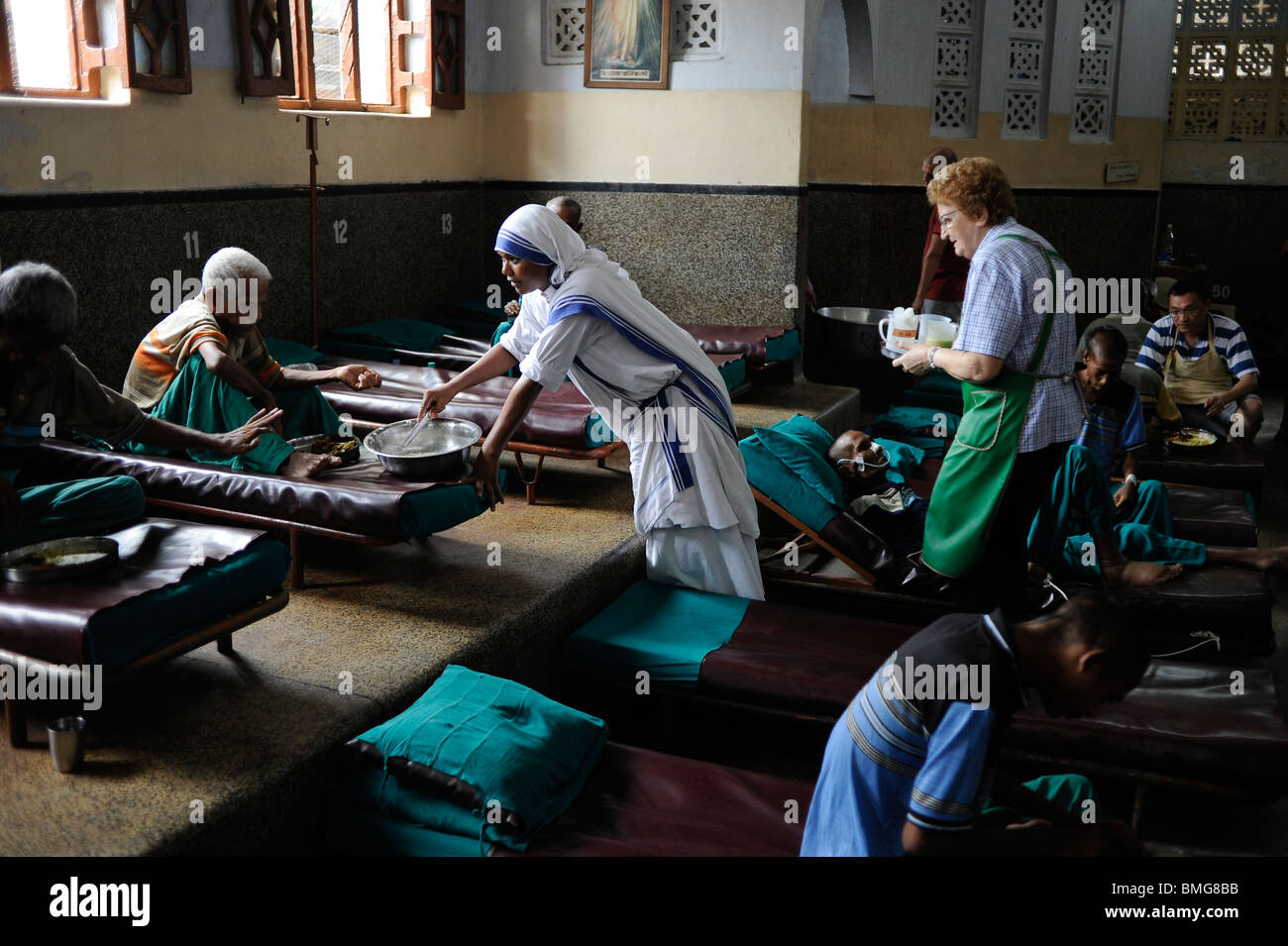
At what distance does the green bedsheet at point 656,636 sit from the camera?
11.6 feet

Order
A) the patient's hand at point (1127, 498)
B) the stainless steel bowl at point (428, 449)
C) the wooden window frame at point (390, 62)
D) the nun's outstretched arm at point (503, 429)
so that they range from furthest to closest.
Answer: the wooden window frame at point (390, 62), the patient's hand at point (1127, 498), the stainless steel bowl at point (428, 449), the nun's outstretched arm at point (503, 429)

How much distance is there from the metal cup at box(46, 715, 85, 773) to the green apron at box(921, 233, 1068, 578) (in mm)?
2593

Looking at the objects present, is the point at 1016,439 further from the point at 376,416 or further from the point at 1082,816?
the point at 376,416

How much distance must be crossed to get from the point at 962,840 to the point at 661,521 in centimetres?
220

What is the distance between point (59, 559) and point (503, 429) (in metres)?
1.35

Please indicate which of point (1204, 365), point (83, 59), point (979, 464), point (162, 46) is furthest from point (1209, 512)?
point (83, 59)

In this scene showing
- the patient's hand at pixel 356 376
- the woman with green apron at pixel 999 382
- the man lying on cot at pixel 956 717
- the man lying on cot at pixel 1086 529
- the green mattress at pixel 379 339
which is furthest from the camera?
the green mattress at pixel 379 339

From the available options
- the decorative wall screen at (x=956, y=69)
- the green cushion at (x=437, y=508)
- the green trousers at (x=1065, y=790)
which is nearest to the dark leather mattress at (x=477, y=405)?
the green cushion at (x=437, y=508)

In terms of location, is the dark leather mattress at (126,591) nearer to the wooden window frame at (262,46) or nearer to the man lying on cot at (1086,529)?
the man lying on cot at (1086,529)

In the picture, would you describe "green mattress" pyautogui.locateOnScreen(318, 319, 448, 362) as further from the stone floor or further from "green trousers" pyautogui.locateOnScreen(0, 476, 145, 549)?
"green trousers" pyautogui.locateOnScreen(0, 476, 145, 549)

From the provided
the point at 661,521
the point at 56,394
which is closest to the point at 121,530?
the point at 56,394

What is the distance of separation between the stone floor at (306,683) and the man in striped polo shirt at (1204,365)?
3371mm

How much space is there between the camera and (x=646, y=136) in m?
7.33

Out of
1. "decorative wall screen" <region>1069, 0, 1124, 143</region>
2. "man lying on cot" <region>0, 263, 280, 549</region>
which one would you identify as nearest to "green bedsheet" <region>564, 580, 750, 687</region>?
"man lying on cot" <region>0, 263, 280, 549</region>
